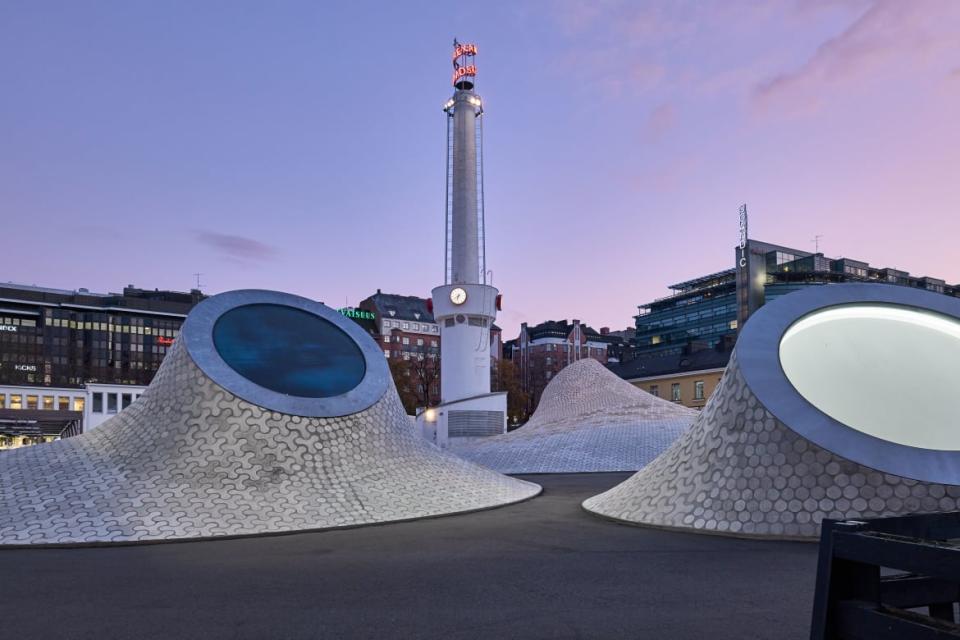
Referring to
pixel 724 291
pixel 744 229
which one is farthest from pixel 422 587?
pixel 724 291

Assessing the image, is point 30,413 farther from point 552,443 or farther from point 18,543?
point 18,543

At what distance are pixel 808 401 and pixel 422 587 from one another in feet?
26.0

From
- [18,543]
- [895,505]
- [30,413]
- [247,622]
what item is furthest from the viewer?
[30,413]

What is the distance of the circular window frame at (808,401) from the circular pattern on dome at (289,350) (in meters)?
9.77

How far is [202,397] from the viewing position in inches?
619

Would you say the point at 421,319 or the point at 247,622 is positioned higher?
the point at 421,319

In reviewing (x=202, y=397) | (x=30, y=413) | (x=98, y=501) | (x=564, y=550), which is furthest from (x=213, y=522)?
(x=30, y=413)

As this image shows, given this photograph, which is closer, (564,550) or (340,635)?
(340,635)

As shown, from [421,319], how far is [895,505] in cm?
12030

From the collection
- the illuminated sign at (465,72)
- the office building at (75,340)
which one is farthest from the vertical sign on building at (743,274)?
the office building at (75,340)

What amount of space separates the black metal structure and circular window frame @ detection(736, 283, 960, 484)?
8.78 meters

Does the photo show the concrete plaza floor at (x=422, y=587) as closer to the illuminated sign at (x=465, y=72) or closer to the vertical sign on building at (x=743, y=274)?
the illuminated sign at (x=465, y=72)

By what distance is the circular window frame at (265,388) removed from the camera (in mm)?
15930

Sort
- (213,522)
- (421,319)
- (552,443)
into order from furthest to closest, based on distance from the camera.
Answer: (421,319) < (552,443) < (213,522)
